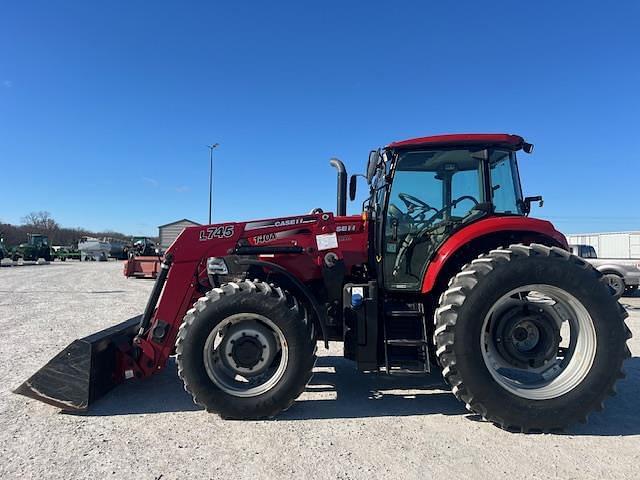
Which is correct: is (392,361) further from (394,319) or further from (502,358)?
(502,358)

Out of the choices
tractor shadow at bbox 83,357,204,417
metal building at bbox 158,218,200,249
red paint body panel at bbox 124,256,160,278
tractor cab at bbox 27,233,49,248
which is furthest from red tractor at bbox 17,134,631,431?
tractor cab at bbox 27,233,49,248

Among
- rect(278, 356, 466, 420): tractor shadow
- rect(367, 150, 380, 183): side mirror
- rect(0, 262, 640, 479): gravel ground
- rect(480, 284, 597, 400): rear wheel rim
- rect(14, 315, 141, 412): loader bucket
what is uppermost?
rect(367, 150, 380, 183): side mirror

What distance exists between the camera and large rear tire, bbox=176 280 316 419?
3.63m

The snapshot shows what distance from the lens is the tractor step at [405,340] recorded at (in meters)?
3.82

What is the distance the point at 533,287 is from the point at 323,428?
2.12 m

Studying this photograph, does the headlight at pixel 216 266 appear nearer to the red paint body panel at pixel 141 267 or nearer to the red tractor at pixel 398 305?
the red tractor at pixel 398 305

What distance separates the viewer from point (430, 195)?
438 cm

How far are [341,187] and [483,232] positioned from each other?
1679 millimetres

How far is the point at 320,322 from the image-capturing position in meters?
3.94

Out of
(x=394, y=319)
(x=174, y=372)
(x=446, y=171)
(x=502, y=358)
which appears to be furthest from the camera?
(x=174, y=372)

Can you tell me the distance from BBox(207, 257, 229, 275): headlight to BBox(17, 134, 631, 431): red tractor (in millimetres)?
14

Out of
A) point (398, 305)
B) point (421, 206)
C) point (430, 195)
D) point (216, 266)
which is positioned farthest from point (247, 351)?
point (430, 195)

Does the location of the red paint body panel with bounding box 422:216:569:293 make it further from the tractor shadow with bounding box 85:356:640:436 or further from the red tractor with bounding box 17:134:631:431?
the tractor shadow with bounding box 85:356:640:436

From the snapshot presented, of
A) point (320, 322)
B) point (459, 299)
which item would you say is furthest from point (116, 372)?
point (459, 299)
